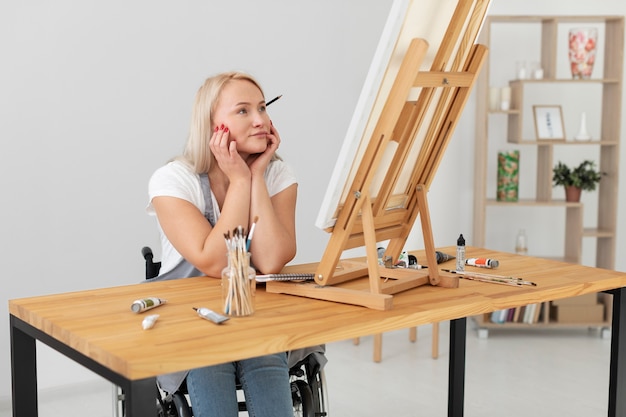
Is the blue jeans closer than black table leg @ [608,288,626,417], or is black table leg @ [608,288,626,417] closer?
the blue jeans

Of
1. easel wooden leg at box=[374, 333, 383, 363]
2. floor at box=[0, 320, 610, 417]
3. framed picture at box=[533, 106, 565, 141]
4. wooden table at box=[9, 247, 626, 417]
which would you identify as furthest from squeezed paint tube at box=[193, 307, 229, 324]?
framed picture at box=[533, 106, 565, 141]

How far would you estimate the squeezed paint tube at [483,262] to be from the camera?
2.43 m

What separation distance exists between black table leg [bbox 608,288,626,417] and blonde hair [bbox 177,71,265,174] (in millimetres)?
1155

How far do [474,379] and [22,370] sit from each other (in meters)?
2.43

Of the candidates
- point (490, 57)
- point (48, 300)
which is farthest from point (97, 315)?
point (490, 57)

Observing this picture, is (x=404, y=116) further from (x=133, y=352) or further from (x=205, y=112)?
(x=133, y=352)

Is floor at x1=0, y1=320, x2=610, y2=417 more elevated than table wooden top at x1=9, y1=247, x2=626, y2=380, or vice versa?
table wooden top at x1=9, y1=247, x2=626, y2=380

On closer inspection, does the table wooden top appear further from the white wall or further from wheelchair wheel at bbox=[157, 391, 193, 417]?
the white wall

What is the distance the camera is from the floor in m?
3.52

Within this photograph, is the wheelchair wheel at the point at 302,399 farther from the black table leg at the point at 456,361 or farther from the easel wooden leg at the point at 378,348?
the easel wooden leg at the point at 378,348

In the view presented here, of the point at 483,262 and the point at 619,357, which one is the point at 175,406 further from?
the point at 619,357

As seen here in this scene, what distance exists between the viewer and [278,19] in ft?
13.4

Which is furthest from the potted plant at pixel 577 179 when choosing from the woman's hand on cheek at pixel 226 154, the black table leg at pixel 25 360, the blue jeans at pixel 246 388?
the black table leg at pixel 25 360

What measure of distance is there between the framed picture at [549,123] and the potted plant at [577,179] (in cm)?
19
